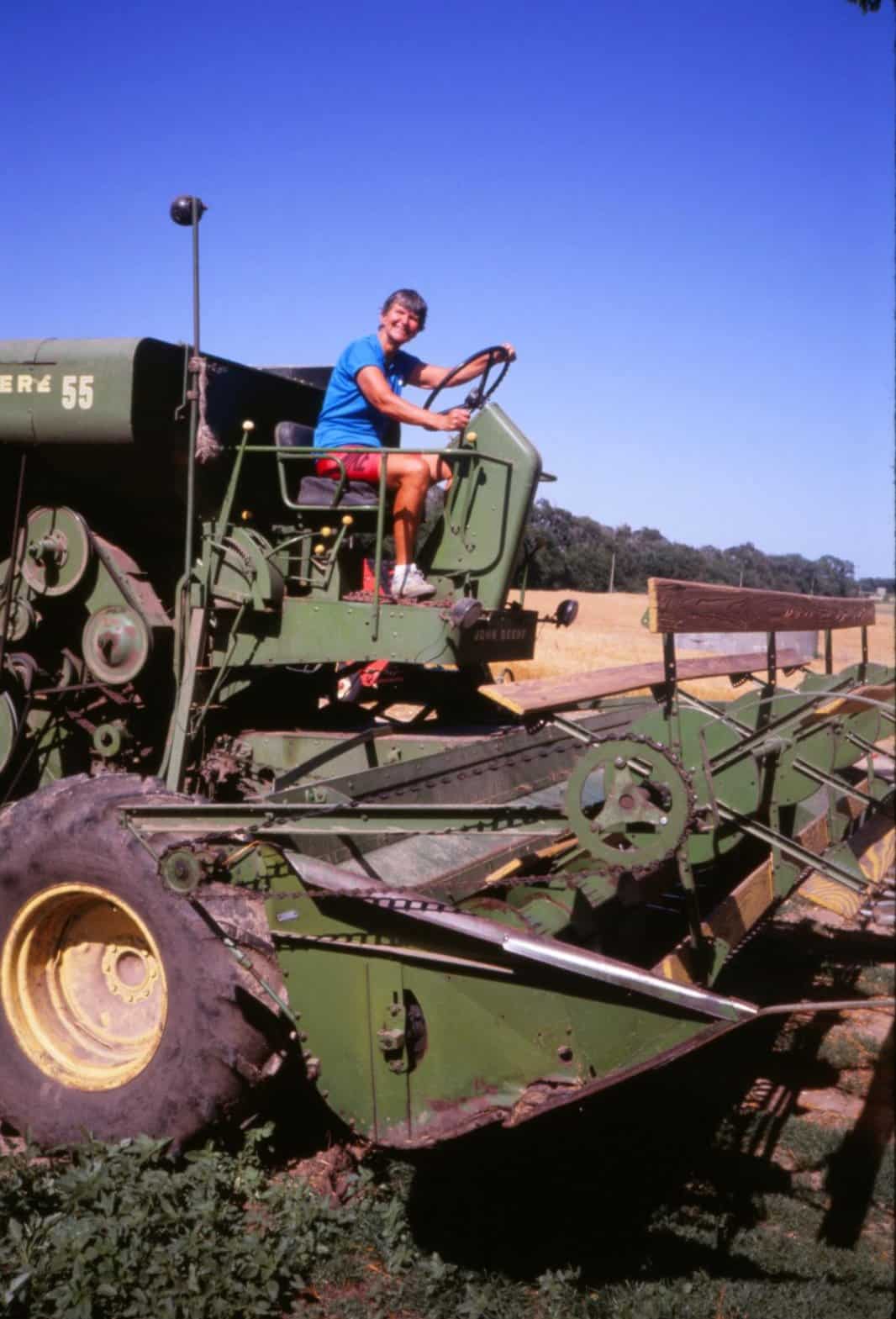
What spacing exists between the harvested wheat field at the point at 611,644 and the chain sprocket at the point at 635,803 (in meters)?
11.5

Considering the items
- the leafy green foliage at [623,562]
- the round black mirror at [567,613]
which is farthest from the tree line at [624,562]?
the round black mirror at [567,613]

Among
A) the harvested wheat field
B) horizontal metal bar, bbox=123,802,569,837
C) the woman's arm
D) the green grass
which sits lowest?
the green grass

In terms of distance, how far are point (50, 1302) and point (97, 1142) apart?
67 centimetres

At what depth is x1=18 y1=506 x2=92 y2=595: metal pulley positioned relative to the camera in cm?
552

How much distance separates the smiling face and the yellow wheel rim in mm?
3243

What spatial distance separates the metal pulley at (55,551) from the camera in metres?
5.52

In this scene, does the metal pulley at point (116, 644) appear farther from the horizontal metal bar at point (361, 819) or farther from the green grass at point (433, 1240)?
the green grass at point (433, 1240)

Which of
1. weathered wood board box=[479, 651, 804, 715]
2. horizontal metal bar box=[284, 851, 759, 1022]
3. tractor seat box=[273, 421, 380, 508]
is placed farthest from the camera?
tractor seat box=[273, 421, 380, 508]

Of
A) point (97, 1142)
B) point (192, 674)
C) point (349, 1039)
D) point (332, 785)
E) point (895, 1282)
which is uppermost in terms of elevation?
point (192, 674)

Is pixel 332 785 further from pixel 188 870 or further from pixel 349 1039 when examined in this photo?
pixel 349 1039

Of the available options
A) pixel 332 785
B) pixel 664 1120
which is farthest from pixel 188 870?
pixel 664 1120

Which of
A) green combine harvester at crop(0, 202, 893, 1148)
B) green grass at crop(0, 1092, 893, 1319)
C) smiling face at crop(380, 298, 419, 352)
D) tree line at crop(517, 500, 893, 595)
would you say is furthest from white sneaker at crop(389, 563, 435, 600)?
tree line at crop(517, 500, 893, 595)

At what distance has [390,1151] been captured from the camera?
13.2 ft

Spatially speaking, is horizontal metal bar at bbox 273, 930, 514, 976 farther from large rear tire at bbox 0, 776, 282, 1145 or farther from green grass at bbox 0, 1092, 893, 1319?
green grass at bbox 0, 1092, 893, 1319
